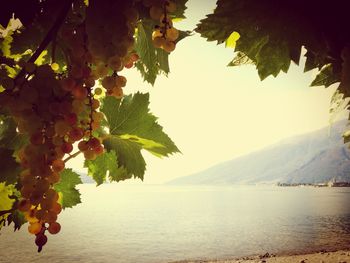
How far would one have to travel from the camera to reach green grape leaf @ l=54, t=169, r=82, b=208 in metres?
1.72

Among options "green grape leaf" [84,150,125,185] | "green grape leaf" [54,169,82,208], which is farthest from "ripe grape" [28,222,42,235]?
"green grape leaf" [84,150,125,185]

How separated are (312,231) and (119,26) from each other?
72.9 m

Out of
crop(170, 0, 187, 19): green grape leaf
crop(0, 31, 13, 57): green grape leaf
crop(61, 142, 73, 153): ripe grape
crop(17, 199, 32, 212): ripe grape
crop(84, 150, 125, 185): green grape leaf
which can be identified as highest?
crop(170, 0, 187, 19): green grape leaf

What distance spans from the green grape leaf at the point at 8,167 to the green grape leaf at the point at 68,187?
1.08ft

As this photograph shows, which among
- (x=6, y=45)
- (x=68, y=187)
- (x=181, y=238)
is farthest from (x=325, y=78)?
(x=181, y=238)

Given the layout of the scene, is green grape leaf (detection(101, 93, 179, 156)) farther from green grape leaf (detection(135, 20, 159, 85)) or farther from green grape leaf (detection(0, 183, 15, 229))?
green grape leaf (detection(0, 183, 15, 229))

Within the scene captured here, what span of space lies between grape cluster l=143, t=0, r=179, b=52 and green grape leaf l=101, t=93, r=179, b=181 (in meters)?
0.44

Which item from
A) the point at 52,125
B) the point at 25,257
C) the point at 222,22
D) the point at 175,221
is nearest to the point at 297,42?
the point at 222,22

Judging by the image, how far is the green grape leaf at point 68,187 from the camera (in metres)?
1.72

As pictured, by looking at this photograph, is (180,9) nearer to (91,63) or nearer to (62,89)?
(91,63)

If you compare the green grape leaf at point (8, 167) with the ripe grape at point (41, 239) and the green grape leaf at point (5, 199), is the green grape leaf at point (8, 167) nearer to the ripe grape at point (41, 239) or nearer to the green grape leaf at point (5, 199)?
the green grape leaf at point (5, 199)

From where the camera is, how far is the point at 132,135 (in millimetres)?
1653

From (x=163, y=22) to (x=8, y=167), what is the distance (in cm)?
85

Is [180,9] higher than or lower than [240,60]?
higher
